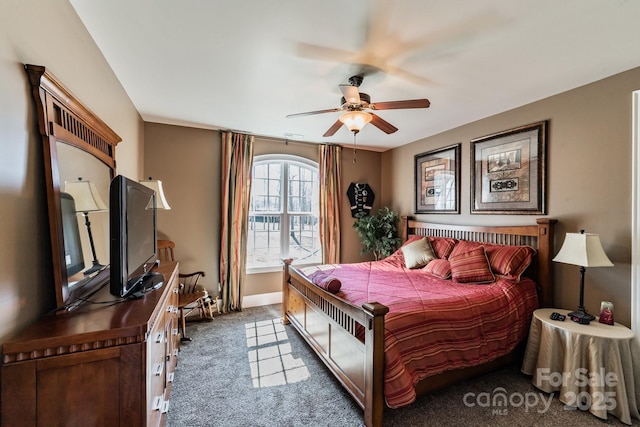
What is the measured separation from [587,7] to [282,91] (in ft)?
7.33

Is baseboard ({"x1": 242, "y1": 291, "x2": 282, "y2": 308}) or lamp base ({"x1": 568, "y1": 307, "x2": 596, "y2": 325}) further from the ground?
lamp base ({"x1": 568, "y1": 307, "x2": 596, "y2": 325})

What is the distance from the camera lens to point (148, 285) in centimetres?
171

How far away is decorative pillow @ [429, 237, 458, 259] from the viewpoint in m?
3.49

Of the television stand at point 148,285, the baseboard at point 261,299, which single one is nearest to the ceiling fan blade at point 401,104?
the television stand at point 148,285

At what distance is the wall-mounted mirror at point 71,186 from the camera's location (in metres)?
1.24

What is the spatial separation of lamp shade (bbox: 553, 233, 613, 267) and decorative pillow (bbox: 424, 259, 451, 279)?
3.41 ft

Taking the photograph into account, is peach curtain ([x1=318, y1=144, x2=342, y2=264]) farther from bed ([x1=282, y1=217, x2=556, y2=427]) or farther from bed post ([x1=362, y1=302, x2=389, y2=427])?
bed post ([x1=362, y1=302, x2=389, y2=427])

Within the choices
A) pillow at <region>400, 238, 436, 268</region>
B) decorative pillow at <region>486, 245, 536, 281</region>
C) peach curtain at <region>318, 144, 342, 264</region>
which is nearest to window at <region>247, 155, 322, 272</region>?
peach curtain at <region>318, 144, 342, 264</region>

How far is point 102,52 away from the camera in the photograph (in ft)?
6.66

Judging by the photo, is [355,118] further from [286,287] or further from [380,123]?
[286,287]

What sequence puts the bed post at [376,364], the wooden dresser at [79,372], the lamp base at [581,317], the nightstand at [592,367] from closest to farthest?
the wooden dresser at [79,372] → the bed post at [376,364] → the nightstand at [592,367] → the lamp base at [581,317]

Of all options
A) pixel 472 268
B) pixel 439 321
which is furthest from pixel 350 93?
pixel 472 268

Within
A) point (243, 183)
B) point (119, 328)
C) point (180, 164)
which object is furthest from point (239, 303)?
point (119, 328)

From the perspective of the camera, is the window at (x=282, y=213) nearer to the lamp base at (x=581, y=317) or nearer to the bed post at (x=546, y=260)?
the bed post at (x=546, y=260)
